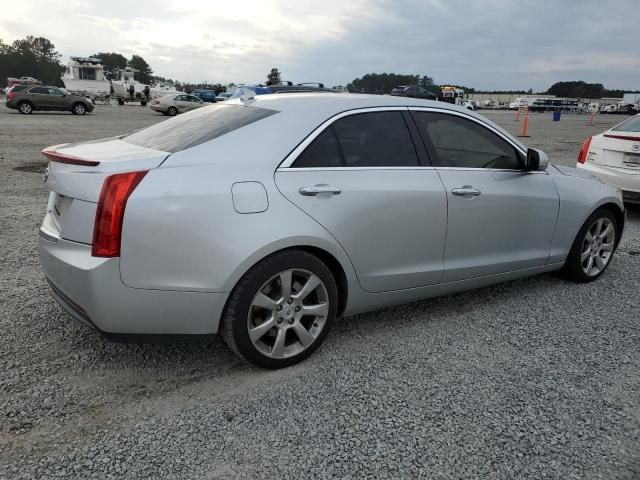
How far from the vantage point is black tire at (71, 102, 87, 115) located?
92.8ft

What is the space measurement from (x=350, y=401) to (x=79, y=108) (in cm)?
3020

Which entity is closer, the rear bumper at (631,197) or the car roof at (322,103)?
the car roof at (322,103)

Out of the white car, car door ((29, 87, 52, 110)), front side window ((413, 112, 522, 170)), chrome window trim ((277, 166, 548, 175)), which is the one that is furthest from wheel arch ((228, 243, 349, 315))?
car door ((29, 87, 52, 110))

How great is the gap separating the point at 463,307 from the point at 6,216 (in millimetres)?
5549

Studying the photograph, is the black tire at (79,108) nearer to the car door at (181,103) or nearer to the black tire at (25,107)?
the black tire at (25,107)

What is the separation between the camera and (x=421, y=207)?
11.0ft

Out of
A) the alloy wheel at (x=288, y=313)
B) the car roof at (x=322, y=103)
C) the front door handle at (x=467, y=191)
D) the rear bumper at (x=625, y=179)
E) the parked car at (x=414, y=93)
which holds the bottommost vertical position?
the alloy wheel at (x=288, y=313)

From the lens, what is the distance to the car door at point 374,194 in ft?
9.75

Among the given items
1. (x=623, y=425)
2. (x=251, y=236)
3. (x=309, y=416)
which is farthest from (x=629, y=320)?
(x=251, y=236)

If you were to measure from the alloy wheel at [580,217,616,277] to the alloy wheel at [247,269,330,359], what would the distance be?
2752mm

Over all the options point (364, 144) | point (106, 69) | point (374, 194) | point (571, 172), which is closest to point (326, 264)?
point (374, 194)

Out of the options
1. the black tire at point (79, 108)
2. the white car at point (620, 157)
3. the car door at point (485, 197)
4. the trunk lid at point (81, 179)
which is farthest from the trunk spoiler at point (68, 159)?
the black tire at point (79, 108)

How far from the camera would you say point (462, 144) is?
12.4 feet

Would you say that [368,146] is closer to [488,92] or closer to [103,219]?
[103,219]
